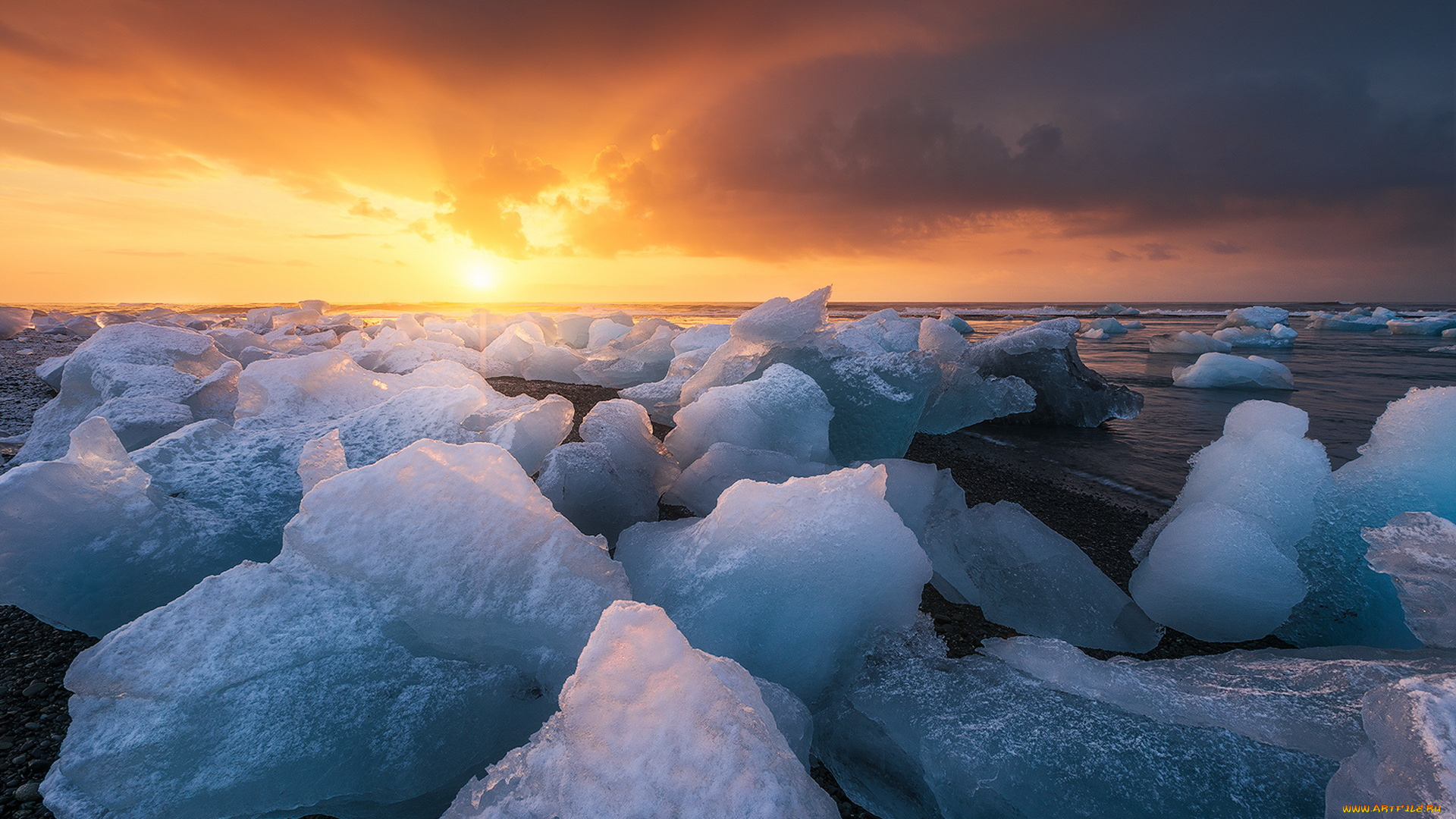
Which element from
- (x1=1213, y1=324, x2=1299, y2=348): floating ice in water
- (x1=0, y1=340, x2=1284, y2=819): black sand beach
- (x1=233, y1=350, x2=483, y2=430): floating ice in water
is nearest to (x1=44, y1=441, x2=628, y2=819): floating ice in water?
(x1=0, y1=340, x2=1284, y2=819): black sand beach

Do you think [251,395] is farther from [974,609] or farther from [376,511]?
[974,609]

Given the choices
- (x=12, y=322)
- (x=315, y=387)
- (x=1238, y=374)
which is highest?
(x=315, y=387)

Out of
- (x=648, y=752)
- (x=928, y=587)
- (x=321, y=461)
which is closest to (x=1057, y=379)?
(x=928, y=587)

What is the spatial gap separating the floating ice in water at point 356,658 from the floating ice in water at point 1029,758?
2.28 ft

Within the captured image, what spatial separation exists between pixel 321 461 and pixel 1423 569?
2.98 m

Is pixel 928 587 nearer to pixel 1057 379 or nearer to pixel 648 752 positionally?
pixel 648 752

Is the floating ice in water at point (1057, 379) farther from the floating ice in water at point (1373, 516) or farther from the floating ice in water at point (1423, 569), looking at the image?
the floating ice in water at point (1423, 569)

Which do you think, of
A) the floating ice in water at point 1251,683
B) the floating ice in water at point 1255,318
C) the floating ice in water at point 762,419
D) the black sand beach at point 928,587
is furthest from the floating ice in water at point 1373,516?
the floating ice in water at point 1255,318

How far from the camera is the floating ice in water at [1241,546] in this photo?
6.18 ft

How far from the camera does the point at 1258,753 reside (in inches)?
45.9

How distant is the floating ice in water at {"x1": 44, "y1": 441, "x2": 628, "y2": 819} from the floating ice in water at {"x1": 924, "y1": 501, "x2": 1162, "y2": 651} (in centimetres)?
129

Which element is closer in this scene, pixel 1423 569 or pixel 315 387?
pixel 1423 569

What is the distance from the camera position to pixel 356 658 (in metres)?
1.42

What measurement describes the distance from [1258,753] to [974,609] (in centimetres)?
98
